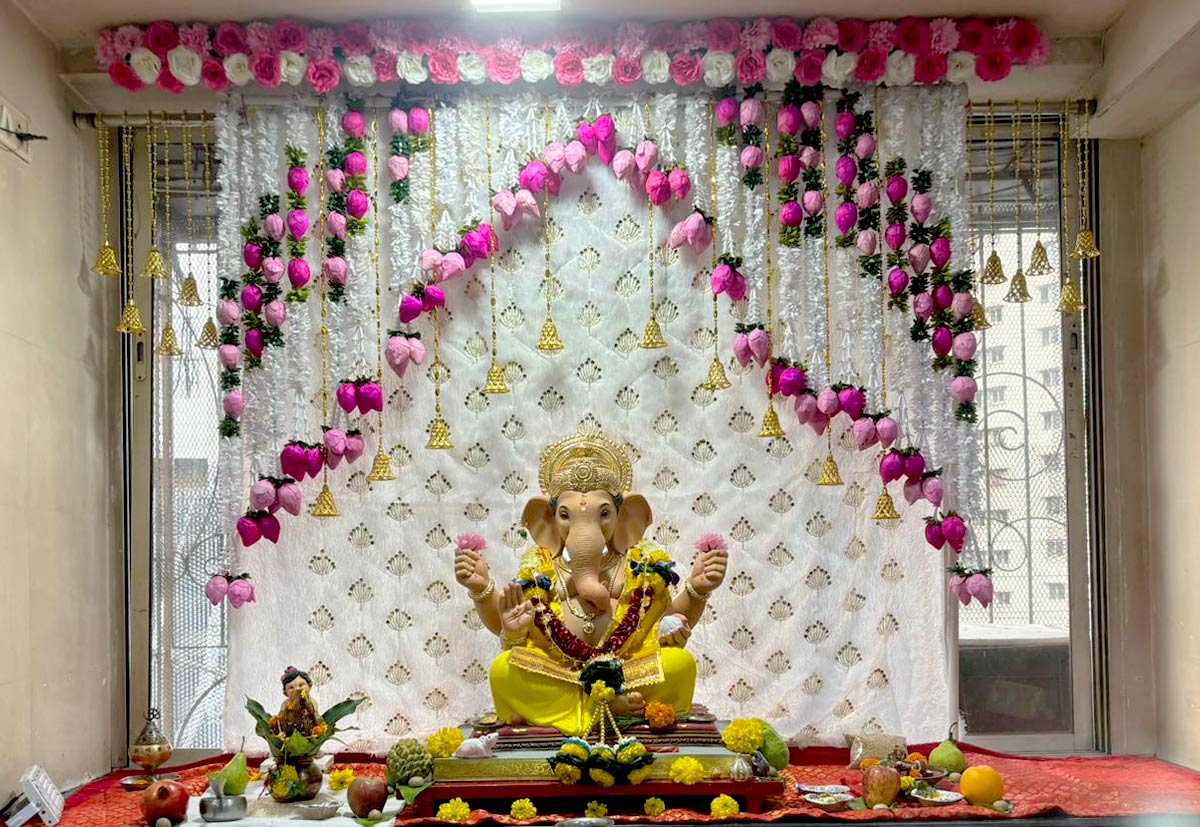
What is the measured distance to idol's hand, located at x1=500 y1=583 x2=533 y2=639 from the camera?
16.2ft

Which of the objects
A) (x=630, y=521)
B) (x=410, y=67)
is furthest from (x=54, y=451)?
(x=630, y=521)

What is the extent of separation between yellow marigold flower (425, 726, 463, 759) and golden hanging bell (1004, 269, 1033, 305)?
Result: 2.96 meters

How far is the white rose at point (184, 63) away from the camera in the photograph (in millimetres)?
5480

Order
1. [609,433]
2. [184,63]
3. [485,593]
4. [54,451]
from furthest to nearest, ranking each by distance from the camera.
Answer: [609,433] < [184,63] < [54,451] < [485,593]

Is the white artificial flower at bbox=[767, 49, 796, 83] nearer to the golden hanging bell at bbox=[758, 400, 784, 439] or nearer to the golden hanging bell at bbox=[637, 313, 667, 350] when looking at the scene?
the golden hanging bell at bbox=[637, 313, 667, 350]

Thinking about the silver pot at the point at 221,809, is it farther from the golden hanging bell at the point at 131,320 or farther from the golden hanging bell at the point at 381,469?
the golden hanging bell at the point at 131,320

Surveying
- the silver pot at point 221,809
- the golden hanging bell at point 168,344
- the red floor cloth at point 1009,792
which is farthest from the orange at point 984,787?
the golden hanging bell at point 168,344

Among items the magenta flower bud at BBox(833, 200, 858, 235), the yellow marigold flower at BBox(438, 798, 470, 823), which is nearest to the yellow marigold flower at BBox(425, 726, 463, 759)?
the yellow marigold flower at BBox(438, 798, 470, 823)

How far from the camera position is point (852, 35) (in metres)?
5.54

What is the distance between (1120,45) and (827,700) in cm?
299

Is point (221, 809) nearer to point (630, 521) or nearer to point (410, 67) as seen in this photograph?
point (630, 521)

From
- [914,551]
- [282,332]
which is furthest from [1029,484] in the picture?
[282,332]

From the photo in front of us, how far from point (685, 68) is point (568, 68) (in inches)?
19.2

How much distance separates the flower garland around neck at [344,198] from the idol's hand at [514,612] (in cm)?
156
